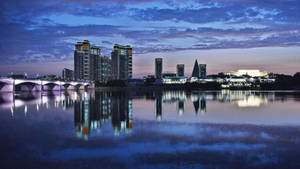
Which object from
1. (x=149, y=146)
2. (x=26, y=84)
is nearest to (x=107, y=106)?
(x=149, y=146)

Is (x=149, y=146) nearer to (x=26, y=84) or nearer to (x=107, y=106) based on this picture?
(x=107, y=106)


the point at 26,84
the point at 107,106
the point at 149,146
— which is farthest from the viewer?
the point at 26,84

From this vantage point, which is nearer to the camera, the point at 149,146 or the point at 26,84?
the point at 149,146

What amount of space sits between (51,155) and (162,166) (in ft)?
12.3

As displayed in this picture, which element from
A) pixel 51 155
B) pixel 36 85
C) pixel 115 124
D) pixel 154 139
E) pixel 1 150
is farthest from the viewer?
pixel 36 85

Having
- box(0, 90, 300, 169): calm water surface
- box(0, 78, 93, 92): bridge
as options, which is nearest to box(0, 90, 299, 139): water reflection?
box(0, 90, 300, 169): calm water surface

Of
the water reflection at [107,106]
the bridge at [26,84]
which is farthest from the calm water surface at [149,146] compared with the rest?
the bridge at [26,84]

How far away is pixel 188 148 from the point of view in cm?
1038

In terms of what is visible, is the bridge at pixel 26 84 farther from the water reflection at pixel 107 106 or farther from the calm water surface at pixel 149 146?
the calm water surface at pixel 149 146

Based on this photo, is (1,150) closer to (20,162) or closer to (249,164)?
(20,162)

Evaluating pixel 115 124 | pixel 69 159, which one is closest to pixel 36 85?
pixel 115 124

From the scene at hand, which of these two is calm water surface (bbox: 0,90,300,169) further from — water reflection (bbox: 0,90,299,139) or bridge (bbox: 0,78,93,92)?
bridge (bbox: 0,78,93,92)

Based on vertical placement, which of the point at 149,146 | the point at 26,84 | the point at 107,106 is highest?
the point at 26,84

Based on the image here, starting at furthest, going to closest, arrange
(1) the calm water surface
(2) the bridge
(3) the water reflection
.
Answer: (2) the bridge
(3) the water reflection
(1) the calm water surface
